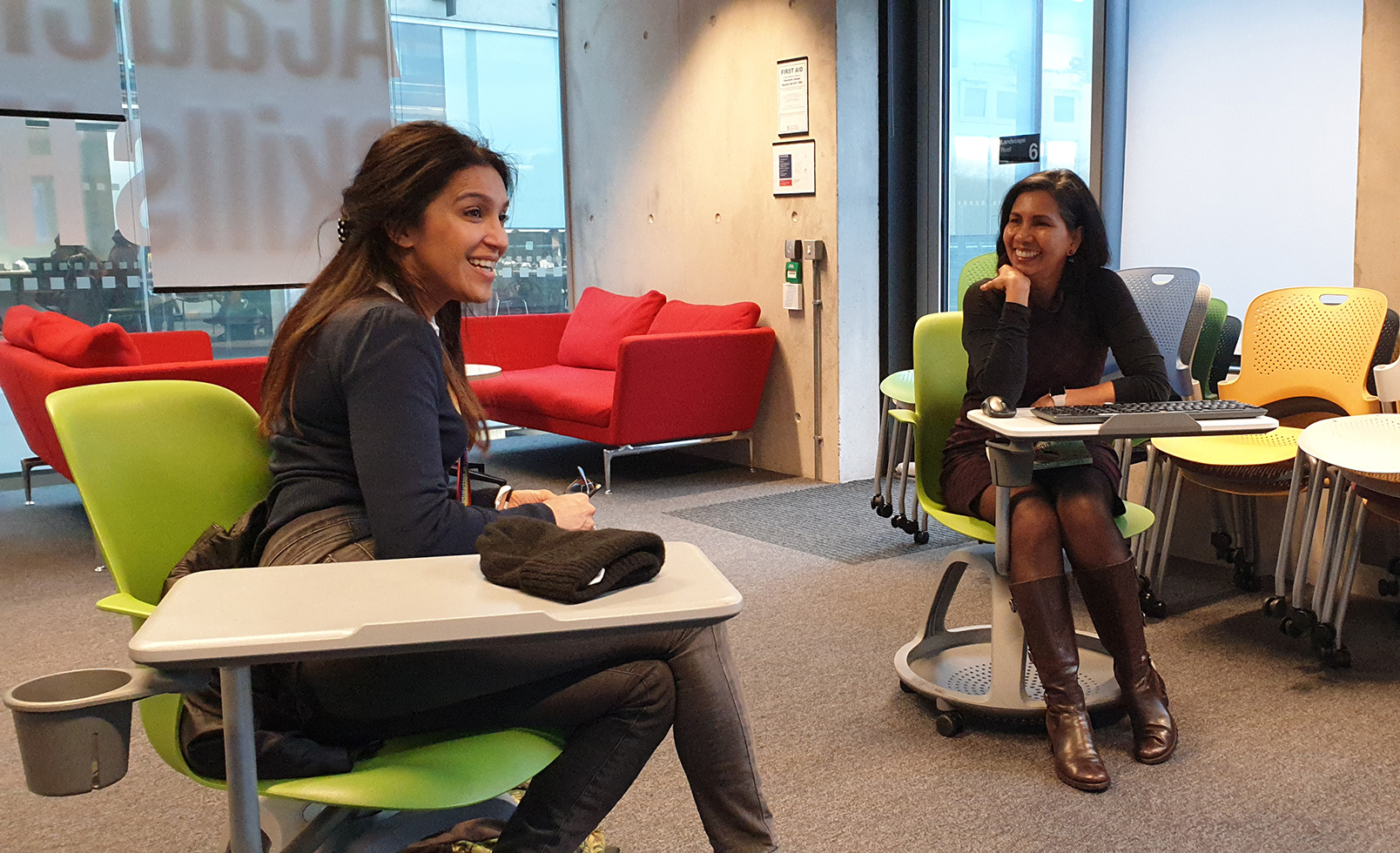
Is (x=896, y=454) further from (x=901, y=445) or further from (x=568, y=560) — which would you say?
(x=568, y=560)

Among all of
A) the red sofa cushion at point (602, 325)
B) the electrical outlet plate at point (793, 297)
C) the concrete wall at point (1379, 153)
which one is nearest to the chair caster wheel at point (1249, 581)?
the concrete wall at point (1379, 153)

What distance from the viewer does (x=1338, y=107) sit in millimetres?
4105

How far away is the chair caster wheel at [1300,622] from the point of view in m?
2.96

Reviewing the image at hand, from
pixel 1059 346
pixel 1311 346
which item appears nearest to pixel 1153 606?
pixel 1311 346

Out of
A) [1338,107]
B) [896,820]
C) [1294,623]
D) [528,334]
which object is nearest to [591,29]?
[528,334]

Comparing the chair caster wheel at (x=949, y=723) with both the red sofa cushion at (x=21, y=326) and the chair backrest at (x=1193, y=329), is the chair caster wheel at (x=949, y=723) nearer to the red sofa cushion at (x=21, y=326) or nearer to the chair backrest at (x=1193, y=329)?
the chair backrest at (x=1193, y=329)

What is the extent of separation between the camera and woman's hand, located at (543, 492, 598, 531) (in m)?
1.64

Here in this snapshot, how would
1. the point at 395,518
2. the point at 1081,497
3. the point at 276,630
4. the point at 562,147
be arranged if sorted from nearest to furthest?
the point at 276,630 → the point at 395,518 → the point at 1081,497 → the point at 562,147

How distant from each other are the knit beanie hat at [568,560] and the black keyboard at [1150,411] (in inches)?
48.3

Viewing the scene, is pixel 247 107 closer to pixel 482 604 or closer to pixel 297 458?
pixel 297 458

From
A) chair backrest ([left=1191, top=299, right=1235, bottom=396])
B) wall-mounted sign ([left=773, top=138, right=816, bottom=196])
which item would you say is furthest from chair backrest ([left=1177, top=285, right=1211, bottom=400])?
wall-mounted sign ([left=773, top=138, right=816, bottom=196])

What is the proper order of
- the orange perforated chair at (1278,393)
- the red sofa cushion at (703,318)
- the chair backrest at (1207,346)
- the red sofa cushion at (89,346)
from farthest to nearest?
1. the red sofa cushion at (703,318)
2. the red sofa cushion at (89,346)
3. the chair backrest at (1207,346)
4. the orange perforated chair at (1278,393)

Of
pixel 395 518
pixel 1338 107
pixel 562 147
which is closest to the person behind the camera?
pixel 395 518

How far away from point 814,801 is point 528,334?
4.88 metres
